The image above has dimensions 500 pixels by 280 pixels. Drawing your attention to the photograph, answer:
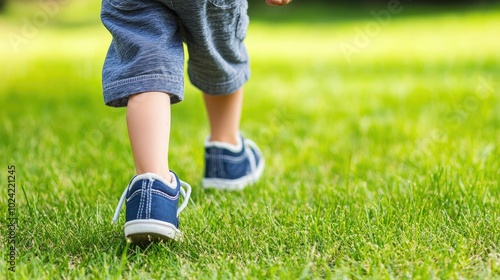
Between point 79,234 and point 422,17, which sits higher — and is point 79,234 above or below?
above

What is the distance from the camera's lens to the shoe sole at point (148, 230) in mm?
1458

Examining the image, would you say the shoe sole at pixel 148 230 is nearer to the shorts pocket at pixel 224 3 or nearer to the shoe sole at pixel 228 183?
the shorts pocket at pixel 224 3

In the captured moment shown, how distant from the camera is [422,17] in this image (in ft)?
29.5

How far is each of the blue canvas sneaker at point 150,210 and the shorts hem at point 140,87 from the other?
0.62ft

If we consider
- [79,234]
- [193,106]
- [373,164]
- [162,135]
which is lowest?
[193,106]

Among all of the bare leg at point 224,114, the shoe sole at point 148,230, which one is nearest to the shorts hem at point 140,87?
the shoe sole at point 148,230

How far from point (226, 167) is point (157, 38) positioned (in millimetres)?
708

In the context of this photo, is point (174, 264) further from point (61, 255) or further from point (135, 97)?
point (135, 97)

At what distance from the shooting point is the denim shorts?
1543mm

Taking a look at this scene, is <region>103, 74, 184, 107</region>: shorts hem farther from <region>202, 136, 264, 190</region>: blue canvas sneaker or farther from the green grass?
<region>202, 136, 264, 190</region>: blue canvas sneaker

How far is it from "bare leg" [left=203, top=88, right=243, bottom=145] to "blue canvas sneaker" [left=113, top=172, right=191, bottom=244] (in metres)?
0.64

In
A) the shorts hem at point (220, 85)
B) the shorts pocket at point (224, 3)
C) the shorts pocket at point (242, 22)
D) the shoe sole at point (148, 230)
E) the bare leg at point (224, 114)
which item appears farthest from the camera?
the bare leg at point (224, 114)

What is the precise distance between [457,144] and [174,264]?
144cm

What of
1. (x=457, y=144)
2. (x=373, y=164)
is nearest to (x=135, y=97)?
(x=373, y=164)
